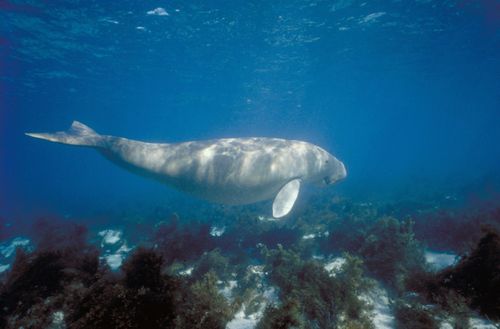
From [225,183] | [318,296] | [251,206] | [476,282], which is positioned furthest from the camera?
[251,206]

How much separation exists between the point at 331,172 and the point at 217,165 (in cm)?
417

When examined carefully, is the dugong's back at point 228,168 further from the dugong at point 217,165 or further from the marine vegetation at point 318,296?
the marine vegetation at point 318,296

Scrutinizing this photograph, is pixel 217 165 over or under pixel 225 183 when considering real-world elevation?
over

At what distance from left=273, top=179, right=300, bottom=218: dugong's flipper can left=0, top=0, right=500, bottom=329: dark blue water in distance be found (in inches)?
41.0

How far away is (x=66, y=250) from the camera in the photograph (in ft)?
17.8

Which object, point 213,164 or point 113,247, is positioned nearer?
point 213,164

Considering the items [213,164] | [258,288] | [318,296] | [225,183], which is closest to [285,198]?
[225,183]

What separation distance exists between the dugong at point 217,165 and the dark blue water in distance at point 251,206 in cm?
154

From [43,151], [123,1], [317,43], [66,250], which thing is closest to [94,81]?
[123,1]

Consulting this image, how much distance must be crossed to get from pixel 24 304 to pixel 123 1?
18.5 metres

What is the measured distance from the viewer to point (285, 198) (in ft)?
27.5

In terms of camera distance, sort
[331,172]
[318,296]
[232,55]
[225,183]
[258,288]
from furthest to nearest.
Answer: [232,55], [331,172], [225,183], [258,288], [318,296]

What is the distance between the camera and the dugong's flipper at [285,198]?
7.79 m

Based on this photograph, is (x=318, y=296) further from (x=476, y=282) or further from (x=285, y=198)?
(x=285, y=198)
